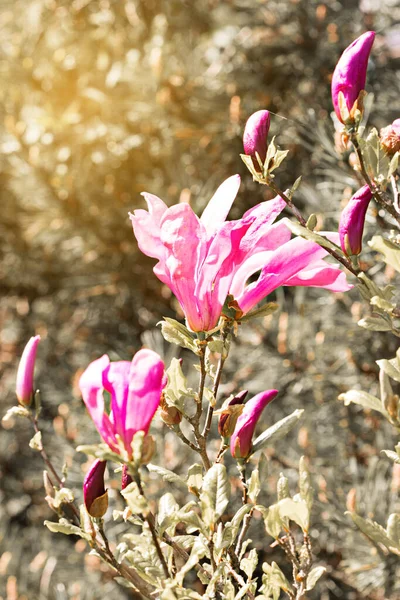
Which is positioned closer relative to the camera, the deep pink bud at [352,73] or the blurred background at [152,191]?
the deep pink bud at [352,73]

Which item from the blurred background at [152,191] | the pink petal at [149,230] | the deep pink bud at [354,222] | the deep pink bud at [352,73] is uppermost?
the deep pink bud at [352,73]

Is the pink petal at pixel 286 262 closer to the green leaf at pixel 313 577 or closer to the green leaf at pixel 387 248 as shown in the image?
the green leaf at pixel 387 248

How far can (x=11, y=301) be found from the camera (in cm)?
153

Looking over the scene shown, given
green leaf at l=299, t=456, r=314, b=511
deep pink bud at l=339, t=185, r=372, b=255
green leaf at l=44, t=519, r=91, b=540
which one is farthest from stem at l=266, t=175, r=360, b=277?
green leaf at l=44, t=519, r=91, b=540

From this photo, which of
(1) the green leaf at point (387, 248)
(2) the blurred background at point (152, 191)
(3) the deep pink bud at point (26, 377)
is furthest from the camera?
(2) the blurred background at point (152, 191)

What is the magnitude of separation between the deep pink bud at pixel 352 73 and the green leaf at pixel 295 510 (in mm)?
208

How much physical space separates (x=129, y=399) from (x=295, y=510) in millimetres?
104

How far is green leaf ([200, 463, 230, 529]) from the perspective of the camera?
32 centimetres

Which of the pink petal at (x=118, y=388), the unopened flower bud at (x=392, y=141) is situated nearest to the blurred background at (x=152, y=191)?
the unopened flower bud at (x=392, y=141)

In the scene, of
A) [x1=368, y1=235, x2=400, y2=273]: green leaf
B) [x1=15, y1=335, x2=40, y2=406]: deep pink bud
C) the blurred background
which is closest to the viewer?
[x1=368, y1=235, x2=400, y2=273]: green leaf

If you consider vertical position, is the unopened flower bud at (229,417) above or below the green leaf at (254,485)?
above

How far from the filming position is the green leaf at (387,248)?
0.31 m

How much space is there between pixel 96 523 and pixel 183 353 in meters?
0.77

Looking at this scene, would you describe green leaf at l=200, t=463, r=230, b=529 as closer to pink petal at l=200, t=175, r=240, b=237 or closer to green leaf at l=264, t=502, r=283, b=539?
green leaf at l=264, t=502, r=283, b=539
